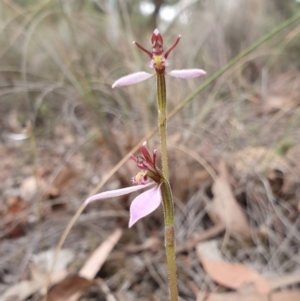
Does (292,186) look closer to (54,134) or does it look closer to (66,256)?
(66,256)

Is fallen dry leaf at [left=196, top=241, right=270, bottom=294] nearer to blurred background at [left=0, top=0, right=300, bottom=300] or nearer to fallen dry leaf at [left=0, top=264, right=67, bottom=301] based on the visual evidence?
blurred background at [left=0, top=0, right=300, bottom=300]

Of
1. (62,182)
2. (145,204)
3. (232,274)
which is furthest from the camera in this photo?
(62,182)

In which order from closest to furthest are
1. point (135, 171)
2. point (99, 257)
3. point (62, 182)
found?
point (99, 257), point (135, 171), point (62, 182)

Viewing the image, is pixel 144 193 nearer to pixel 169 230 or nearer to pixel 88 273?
pixel 169 230

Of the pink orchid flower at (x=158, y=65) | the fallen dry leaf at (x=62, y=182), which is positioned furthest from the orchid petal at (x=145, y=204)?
the fallen dry leaf at (x=62, y=182)

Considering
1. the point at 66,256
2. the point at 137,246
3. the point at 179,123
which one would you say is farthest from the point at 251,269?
the point at 179,123

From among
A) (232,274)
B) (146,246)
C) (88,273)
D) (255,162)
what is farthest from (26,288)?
(255,162)

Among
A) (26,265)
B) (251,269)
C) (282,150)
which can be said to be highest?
(282,150)
